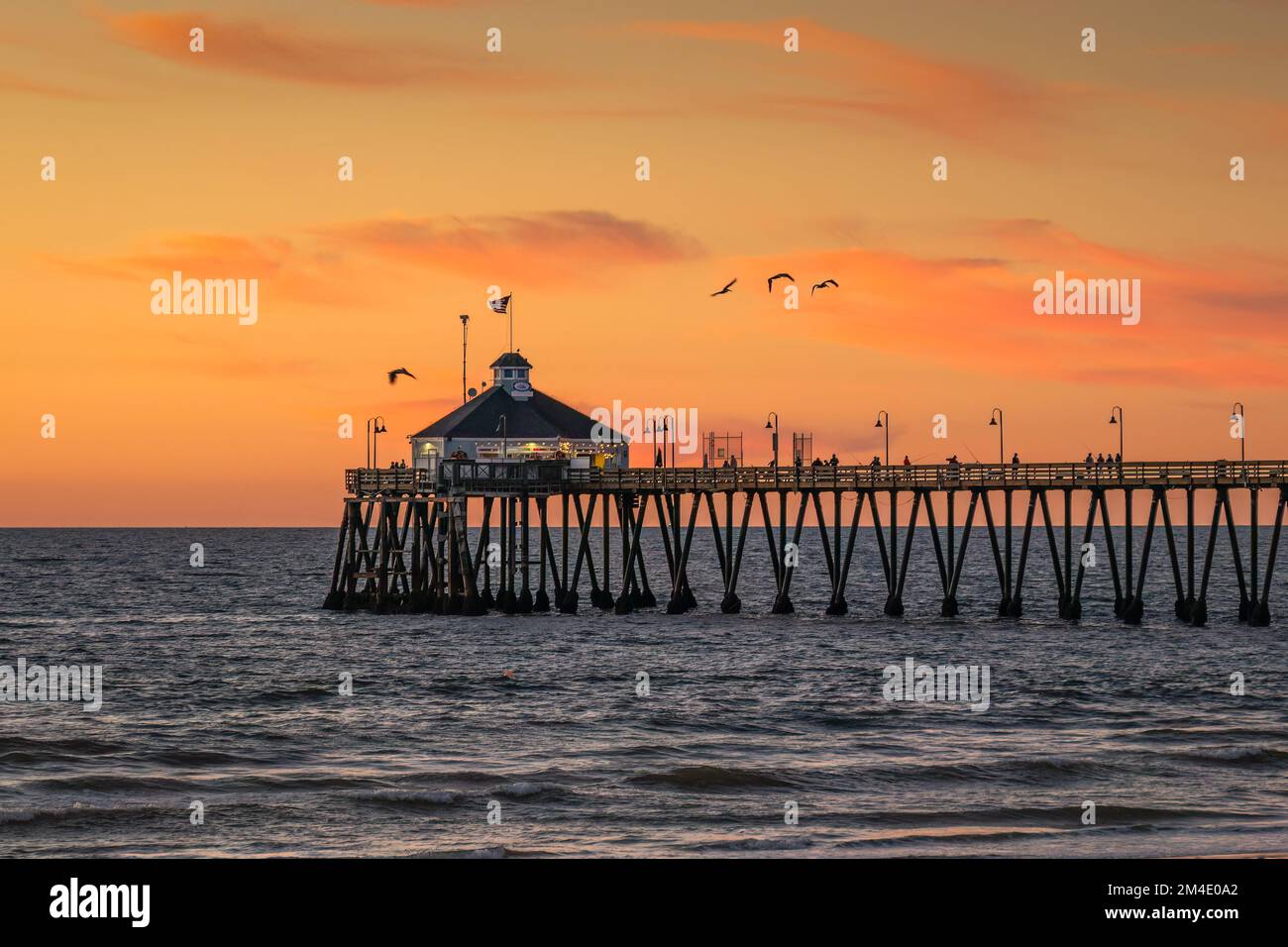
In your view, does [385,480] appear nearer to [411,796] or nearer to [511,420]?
[511,420]

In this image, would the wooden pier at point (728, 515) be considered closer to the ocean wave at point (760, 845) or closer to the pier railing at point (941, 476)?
the pier railing at point (941, 476)

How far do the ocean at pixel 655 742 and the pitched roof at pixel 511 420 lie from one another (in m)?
8.92

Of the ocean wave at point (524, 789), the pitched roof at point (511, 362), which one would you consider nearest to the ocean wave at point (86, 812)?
the ocean wave at point (524, 789)

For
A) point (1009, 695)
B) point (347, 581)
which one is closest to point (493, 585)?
point (347, 581)

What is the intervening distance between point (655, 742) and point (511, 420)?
38.1 meters

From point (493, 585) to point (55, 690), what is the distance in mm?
55558

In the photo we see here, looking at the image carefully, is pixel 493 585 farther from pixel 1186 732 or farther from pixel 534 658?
pixel 1186 732

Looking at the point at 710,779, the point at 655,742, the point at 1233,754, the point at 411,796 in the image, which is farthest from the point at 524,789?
the point at 1233,754

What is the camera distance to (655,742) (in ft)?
109

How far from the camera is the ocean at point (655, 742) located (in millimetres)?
24078

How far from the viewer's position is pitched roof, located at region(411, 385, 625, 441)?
2709 inches

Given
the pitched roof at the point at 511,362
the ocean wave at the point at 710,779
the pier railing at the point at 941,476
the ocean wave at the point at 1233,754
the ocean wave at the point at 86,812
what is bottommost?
the ocean wave at the point at 1233,754
